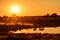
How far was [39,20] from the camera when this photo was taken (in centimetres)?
276

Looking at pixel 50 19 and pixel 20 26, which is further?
pixel 20 26

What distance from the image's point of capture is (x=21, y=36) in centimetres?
321

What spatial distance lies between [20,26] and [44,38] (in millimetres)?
563

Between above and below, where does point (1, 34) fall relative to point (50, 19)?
below

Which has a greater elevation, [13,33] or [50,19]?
[50,19]

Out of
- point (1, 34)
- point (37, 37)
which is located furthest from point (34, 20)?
point (1, 34)

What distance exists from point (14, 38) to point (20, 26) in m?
→ 0.29

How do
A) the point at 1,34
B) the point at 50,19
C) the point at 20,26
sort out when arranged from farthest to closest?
the point at 1,34 < the point at 20,26 < the point at 50,19

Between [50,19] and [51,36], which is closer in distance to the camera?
[50,19]

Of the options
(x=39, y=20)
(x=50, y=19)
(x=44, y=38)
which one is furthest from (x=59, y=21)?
(x=44, y=38)

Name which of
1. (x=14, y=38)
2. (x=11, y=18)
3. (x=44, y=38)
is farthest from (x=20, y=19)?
(x=44, y=38)

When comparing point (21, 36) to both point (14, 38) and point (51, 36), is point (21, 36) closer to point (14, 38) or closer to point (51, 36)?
point (14, 38)

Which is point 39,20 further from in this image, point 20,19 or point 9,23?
point 9,23

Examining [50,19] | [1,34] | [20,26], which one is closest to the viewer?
[50,19]
